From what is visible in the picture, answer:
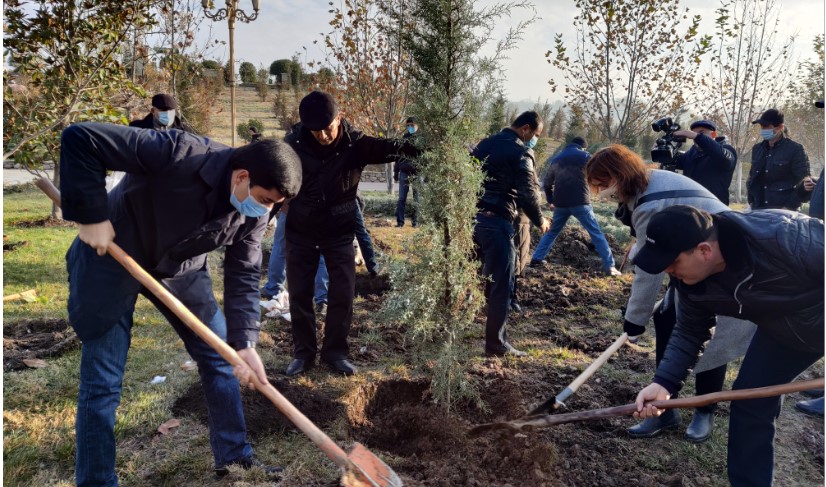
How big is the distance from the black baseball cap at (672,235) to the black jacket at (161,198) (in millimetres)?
2054

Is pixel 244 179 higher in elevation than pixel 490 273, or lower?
higher

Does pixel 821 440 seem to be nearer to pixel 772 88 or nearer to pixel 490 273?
pixel 490 273

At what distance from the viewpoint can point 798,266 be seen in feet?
7.50

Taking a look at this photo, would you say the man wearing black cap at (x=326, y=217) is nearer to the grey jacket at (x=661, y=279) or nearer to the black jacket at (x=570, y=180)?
the grey jacket at (x=661, y=279)

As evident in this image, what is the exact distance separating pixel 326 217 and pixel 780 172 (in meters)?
5.56

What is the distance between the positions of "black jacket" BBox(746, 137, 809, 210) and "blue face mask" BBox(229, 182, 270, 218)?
20.7 feet

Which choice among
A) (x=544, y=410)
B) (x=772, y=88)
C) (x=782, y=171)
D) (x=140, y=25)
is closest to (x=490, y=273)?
(x=544, y=410)

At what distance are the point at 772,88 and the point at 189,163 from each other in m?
17.6

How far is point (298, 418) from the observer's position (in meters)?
2.58

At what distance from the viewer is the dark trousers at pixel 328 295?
174 inches

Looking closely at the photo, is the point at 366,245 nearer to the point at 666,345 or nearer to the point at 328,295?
the point at 328,295

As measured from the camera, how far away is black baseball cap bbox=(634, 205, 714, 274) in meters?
2.31

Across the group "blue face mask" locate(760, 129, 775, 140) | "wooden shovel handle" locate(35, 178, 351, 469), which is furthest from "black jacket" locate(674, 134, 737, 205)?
"wooden shovel handle" locate(35, 178, 351, 469)

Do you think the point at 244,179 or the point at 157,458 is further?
the point at 157,458
